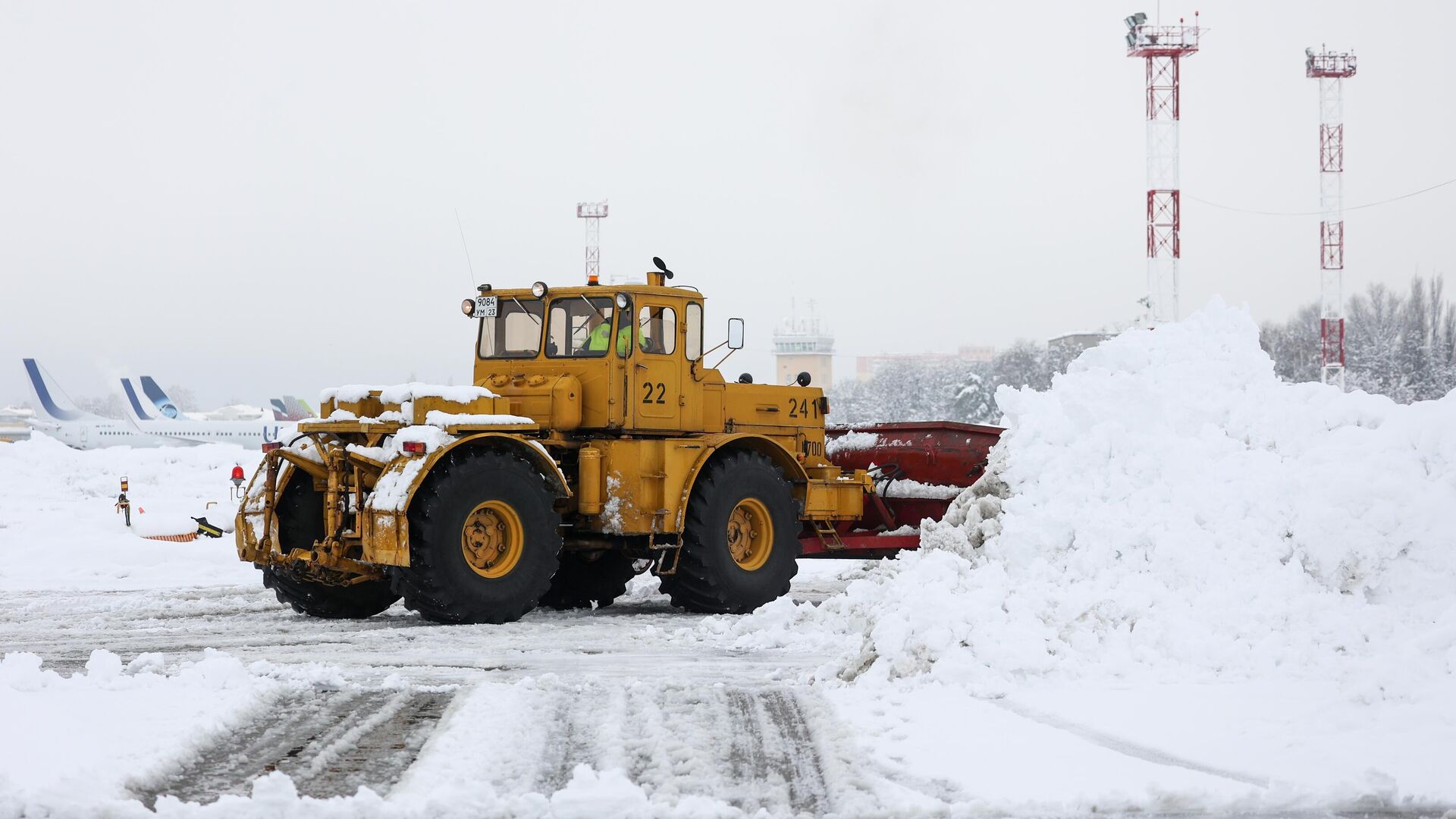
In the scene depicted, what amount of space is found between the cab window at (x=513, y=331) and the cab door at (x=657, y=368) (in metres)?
0.95

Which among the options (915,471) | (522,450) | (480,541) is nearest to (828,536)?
(915,471)

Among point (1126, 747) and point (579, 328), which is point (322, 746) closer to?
point (1126, 747)

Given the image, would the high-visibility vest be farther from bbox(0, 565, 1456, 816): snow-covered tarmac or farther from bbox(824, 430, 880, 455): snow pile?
bbox(0, 565, 1456, 816): snow-covered tarmac

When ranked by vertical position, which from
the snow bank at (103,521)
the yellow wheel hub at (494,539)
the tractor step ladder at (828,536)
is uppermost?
the yellow wheel hub at (494,539)

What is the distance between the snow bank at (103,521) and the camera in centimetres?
1614

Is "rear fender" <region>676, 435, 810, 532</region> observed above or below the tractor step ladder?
above

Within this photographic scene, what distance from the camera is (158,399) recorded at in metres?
76.6

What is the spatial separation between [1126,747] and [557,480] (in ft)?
19.2

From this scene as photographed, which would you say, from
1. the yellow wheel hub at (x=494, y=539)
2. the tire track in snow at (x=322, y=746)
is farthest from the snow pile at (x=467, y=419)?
the tire track in snow at (x=322, y=746)

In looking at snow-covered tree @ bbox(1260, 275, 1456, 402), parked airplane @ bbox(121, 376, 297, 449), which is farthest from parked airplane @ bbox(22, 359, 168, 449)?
snow-covered tree @ bbox(1260, 275, 1456, 402)

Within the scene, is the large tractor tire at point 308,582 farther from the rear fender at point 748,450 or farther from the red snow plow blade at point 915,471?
the red snow plow blade at point 915,471

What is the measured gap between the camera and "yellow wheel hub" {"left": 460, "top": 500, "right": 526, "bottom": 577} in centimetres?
1109

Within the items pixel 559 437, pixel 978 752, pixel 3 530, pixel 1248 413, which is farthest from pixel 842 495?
pixel 3 530

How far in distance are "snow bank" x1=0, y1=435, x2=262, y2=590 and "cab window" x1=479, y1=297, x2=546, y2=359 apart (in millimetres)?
4805
